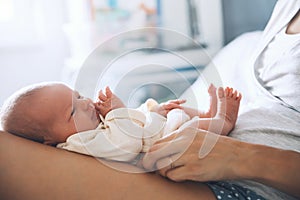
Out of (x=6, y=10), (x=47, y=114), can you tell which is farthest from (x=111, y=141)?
(x=6, y=10)

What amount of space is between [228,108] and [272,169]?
19 centimetres

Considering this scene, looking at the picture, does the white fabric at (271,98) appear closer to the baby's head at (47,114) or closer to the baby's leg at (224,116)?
the baby's leg at (224,116)

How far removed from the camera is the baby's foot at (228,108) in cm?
89

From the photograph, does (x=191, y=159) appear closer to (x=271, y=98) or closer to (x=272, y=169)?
(x=272, y=169)

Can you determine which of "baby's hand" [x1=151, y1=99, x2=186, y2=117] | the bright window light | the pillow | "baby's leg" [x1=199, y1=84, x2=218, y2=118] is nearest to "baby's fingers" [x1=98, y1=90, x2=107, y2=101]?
"baby's hand" [x1=151, y1=99, x2=186, y2=117]

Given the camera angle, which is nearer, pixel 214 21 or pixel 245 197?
pixel 245 197

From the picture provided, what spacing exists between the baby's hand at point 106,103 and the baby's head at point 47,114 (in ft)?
0.08

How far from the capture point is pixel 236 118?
3.00 feet

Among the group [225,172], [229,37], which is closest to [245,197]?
[225,172]

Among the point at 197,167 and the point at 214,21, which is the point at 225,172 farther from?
the point at 214,21

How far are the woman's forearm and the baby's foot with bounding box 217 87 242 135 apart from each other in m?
0.13

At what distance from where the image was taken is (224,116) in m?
0.89

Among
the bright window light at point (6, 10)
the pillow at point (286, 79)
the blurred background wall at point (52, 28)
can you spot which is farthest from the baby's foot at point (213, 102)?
the bright window light at point (6, 10)

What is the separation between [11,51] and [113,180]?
1.51m
